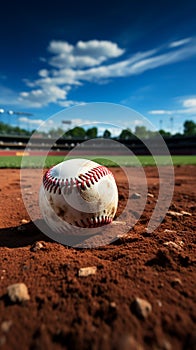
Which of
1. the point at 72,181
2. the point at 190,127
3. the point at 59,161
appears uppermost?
the point at 190,127

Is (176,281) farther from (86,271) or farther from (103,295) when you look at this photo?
(86,271)

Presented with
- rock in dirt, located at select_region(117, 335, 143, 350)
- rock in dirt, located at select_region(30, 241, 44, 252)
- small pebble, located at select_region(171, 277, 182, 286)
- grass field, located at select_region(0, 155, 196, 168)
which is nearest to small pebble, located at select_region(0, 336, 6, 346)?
rock in dirt, located at select_region(117, 335, 143, 350)

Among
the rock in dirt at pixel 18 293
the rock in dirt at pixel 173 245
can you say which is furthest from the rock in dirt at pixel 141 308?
the rock in dirt at pixel 173 245

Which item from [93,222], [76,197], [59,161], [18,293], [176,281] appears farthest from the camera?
[59,161]

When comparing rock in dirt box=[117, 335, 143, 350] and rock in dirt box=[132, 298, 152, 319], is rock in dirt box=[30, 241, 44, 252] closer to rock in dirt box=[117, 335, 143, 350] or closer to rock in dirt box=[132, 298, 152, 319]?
rock in dirt box=[132, 298, 152, 319]

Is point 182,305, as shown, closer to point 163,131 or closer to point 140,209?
point 140,209

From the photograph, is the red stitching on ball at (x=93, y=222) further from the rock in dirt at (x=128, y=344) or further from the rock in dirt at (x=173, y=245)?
the rock in dirt at (x=128, y=344)

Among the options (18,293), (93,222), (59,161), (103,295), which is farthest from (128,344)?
(59,161)
